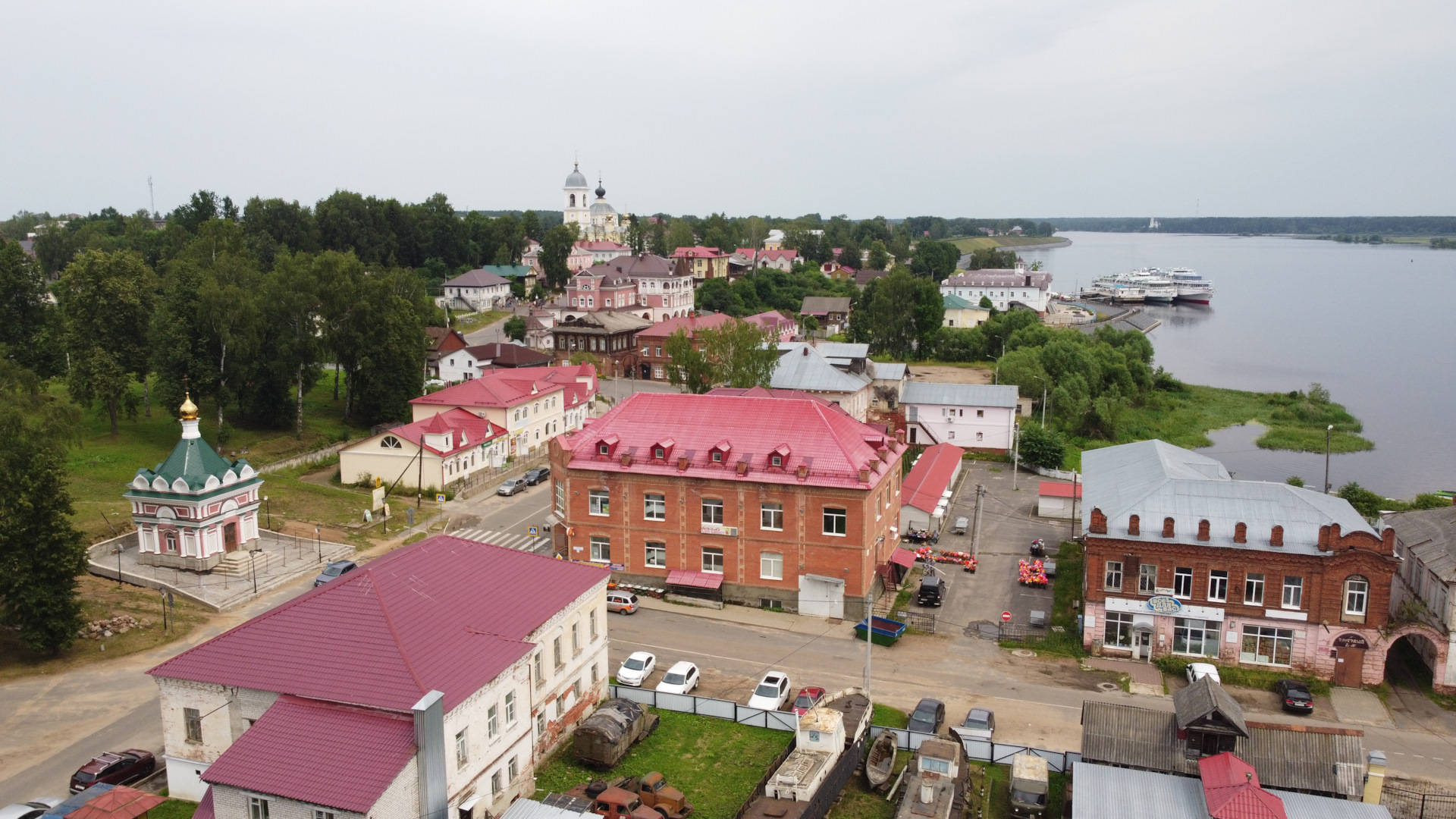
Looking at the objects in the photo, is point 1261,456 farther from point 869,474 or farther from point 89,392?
point 89,392

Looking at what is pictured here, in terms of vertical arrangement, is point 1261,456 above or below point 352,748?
below

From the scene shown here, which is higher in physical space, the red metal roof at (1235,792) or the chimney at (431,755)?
the chimney at (431,755)

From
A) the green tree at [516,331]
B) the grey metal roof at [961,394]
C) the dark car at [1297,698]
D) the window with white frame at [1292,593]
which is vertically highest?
the green tree at [516,331]

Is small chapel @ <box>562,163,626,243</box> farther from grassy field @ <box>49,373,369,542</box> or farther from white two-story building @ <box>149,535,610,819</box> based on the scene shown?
white two-story building @ <box>149,535,610,819</box>

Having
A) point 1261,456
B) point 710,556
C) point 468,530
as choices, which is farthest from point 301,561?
point 1261,456

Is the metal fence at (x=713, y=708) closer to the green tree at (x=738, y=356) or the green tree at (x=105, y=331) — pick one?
the green tree at (x=738, y=356)

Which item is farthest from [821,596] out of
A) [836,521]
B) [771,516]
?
[771,516]

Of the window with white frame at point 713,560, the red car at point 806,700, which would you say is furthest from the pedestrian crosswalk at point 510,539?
the red car at point 806,700
